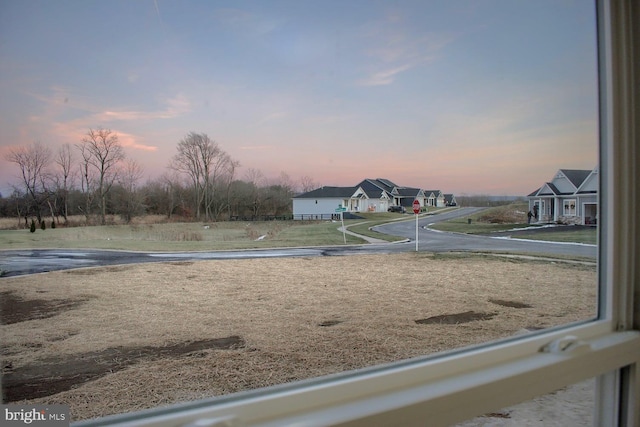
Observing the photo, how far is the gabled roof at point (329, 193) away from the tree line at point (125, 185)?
5 cm

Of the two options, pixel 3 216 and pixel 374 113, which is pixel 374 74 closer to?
pixel 374 113

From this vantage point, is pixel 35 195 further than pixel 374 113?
No

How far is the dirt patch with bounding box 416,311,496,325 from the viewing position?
67.9 inches

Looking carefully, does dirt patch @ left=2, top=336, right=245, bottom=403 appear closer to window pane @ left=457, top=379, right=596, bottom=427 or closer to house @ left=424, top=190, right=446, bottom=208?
window pane @ left=457, top=379, right=596, bottom=427

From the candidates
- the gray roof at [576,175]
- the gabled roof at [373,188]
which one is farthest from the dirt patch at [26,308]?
the gray roof at [576,175]

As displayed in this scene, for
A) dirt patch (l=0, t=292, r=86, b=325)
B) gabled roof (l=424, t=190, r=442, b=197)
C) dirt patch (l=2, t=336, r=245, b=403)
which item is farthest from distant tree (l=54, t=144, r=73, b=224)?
gabled roof (l=424, t=190, r=442, b=197)

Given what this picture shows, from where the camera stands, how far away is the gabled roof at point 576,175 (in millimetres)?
1326

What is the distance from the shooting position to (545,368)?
86cm

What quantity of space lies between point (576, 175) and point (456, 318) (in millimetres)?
837

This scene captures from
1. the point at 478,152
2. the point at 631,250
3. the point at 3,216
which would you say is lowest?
the point at 631,250

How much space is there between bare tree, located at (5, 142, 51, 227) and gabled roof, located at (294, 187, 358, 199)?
846 millimetres

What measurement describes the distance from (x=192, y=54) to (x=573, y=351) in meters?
1.32

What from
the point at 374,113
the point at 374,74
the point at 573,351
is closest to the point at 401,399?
the point at 573,351

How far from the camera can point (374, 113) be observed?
1554mm
